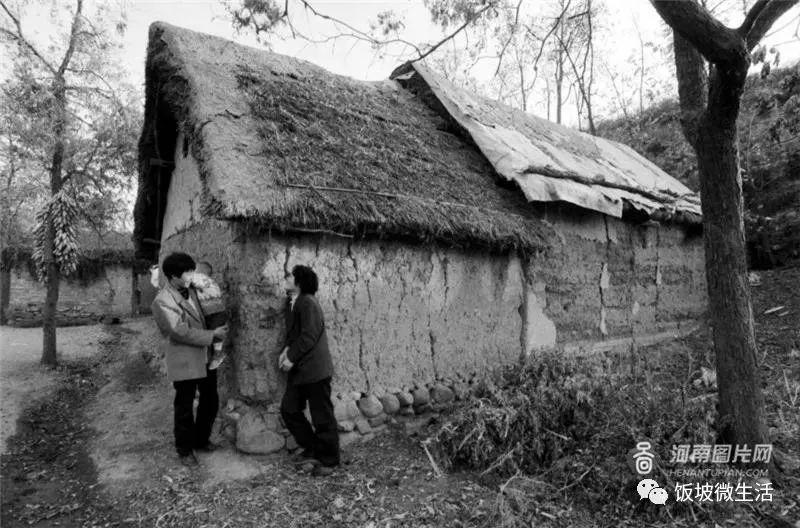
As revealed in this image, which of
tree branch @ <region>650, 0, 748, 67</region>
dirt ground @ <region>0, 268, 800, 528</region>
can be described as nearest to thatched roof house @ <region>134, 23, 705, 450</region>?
dirt ground @ <region>0, 268, 800, 528</region>

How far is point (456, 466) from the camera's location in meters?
4.08

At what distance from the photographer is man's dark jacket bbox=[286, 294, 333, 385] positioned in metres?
3.87

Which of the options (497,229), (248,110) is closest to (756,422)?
(497,229)

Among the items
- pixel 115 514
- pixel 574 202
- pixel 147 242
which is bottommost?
pixel 115 514

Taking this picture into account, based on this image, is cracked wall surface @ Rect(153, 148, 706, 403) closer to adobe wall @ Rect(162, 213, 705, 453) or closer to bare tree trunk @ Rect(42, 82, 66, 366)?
adobe wall @ Rect(162, 213, 705, 453)

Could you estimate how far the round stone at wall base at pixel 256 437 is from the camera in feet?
13.5

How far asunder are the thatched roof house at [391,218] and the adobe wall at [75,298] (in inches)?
304

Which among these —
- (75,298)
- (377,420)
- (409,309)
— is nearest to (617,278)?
(409,309)

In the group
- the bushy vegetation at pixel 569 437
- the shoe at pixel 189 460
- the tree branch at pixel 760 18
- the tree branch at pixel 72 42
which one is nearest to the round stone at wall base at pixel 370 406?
the bushy vegetation at pixel 569 437

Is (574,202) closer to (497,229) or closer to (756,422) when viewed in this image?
(497,229)

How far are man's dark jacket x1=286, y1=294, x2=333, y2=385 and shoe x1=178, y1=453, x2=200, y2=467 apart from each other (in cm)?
94

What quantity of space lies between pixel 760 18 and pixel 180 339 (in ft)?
14.9

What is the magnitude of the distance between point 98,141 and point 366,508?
7.59m

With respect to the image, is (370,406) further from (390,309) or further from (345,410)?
(390,309)
